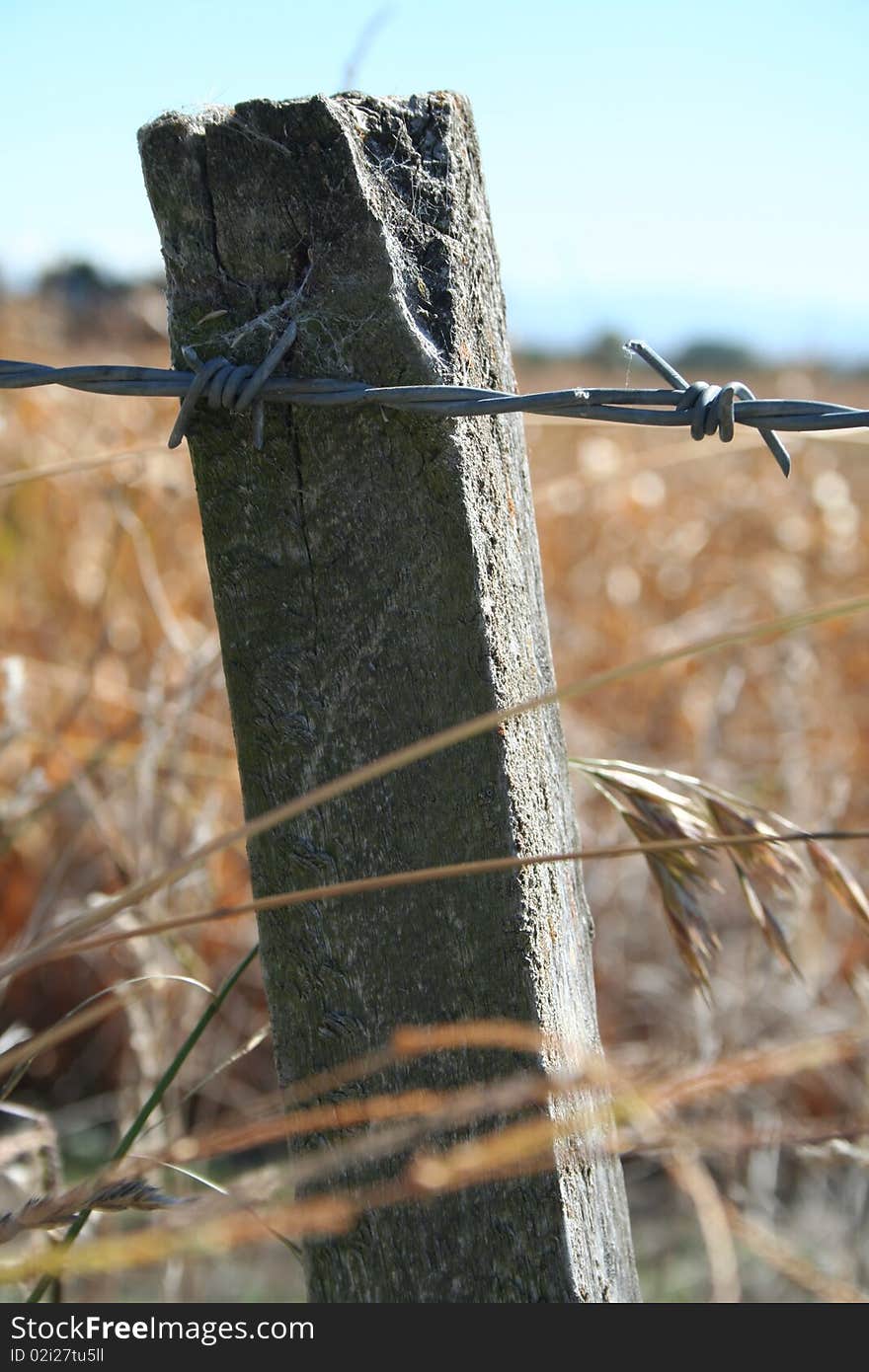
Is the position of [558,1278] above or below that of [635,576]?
below

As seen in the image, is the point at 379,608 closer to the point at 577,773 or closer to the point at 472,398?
the point at 472,398

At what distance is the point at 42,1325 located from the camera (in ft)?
2.98

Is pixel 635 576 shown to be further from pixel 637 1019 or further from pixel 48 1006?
pixel 48 1006

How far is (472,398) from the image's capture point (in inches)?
31.2

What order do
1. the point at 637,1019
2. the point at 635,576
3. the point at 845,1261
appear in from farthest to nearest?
the point at 635,576 → the point at 637,1019 → the point at 845,1261

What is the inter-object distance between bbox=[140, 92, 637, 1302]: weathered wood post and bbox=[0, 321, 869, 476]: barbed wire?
2 centimetres

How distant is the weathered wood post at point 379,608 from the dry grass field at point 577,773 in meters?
0.83

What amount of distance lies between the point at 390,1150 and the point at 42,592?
2702 mm

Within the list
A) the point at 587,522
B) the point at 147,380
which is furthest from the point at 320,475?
the point at 587,522

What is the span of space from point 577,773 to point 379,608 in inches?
47.3

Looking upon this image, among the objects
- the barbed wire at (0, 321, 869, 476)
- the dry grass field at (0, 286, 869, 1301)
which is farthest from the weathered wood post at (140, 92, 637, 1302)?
the dry grass field at (0, 286, 869, 1301)

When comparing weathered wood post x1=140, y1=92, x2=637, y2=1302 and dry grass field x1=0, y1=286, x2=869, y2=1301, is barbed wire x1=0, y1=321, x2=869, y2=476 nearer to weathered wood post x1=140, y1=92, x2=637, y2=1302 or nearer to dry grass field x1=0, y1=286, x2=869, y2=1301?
weathered wood post x1=140, y1=92, x2=637, y2=1302

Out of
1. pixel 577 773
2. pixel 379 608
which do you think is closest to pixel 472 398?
pixel 379 608

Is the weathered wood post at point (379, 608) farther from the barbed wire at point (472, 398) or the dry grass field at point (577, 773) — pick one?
the dry grass field at point (577, 773)
